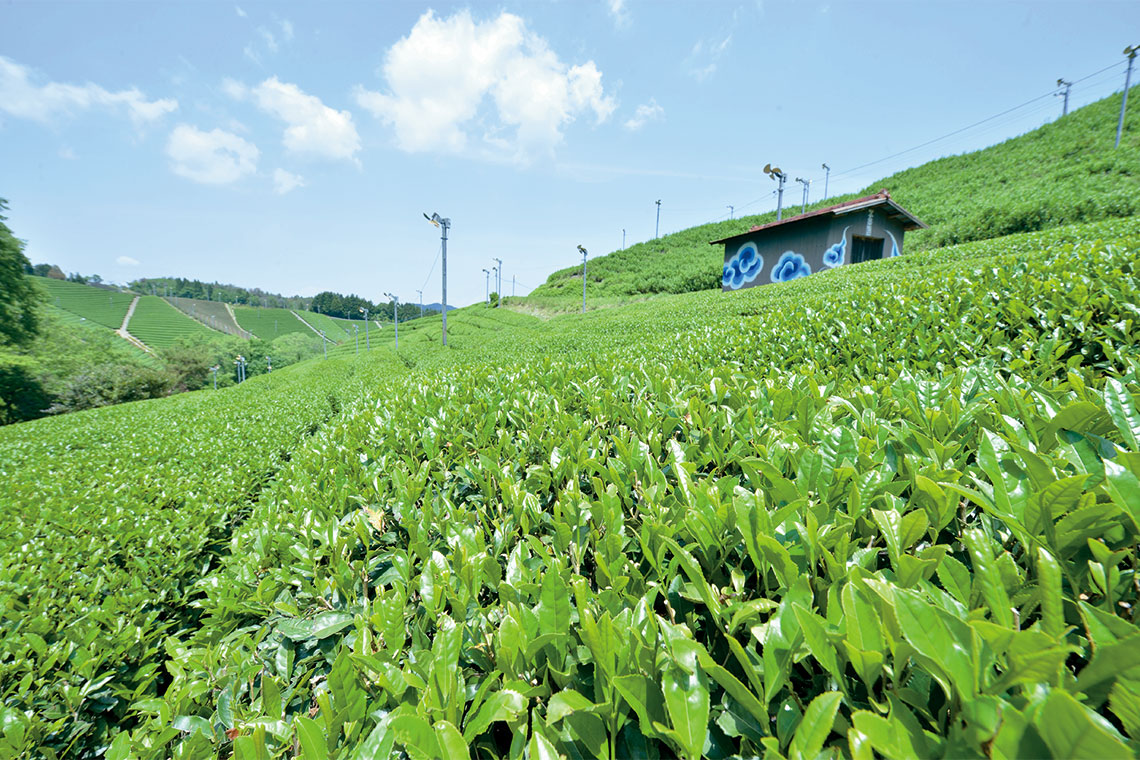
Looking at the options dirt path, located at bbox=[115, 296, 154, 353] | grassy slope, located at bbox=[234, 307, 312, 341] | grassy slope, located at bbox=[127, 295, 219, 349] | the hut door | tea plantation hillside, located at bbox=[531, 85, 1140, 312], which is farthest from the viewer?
grassy slope, located at bbox=[234, 307, 312, 341]

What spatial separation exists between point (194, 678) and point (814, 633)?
2.26 metres

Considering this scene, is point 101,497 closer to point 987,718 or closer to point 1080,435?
point 987,718

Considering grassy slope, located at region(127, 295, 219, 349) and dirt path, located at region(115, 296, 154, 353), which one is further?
grassy slope, located at region(127, 295, 219, 349)

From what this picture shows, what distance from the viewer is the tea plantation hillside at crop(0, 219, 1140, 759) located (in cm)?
78

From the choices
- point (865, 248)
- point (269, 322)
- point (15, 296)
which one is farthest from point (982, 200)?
point (269, 322)

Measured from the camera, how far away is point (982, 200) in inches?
1136

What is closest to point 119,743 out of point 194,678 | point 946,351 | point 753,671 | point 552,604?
point 194,678

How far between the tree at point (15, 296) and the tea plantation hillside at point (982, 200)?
41.4 meters

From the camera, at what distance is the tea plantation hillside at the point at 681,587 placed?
30.6 inches

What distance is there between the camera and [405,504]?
6.81 ft

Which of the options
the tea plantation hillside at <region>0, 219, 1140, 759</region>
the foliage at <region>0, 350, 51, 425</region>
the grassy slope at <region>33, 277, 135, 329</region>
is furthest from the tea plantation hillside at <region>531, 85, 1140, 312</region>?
the grassy slope at <region>33, 277, 135, 329</region>

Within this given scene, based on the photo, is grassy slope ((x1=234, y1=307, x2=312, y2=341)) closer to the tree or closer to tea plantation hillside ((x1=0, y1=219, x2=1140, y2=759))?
the tree

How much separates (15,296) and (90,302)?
90.6m

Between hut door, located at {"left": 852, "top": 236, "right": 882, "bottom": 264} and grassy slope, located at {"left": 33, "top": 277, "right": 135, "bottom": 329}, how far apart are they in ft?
397
